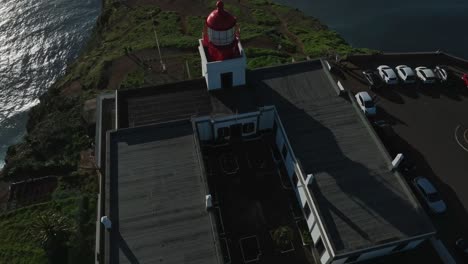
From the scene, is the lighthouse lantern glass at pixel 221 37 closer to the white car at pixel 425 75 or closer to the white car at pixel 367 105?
the white car at pixel 367 105

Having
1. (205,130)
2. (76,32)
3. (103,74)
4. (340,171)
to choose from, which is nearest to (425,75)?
(340,171)

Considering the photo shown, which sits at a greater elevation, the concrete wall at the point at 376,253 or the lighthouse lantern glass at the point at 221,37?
the lighthouse lantern glass at the point at 221,37

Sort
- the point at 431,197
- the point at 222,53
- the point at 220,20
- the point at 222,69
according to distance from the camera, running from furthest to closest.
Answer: the point at 222,69
the point at 222,53
the point at 220,20
the point at 431,197

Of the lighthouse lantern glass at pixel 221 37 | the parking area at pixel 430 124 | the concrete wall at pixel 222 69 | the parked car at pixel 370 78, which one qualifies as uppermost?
the lighthouse lantern glass at pixel 221 37

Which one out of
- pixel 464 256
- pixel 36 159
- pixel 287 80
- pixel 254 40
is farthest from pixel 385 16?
pixel 36 159

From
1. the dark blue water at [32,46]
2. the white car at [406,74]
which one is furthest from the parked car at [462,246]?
the dark blue water at [32,46]

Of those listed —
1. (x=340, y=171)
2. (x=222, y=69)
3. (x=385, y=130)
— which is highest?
(x=222, y=69)

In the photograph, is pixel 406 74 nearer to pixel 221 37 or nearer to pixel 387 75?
pixel 387 75
